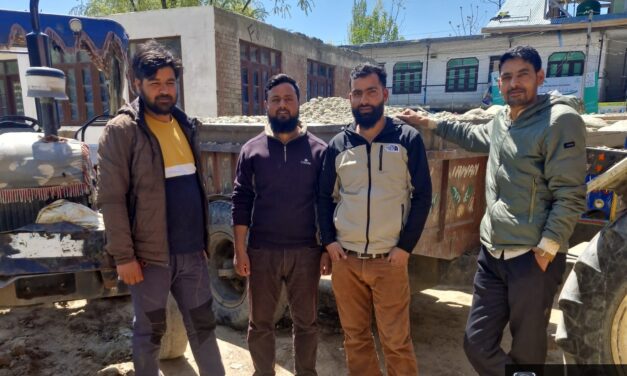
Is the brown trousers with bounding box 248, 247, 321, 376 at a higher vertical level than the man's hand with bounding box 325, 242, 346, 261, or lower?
lower

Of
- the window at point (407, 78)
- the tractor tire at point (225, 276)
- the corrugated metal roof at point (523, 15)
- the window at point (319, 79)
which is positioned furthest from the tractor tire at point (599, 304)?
the window at point (407, 78)

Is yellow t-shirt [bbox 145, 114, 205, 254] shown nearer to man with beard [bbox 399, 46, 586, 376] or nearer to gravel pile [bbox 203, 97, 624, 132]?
gravel pile [bbox 203, 97, 624, 132]

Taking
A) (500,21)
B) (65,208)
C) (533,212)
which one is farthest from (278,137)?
(500,21)

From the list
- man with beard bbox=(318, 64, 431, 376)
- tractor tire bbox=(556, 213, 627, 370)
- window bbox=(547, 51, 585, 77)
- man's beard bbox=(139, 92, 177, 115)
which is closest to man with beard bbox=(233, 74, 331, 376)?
man with beard bbox=(318, 64, 431, 376)

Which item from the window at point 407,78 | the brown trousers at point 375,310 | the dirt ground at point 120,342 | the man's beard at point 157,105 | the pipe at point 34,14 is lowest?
the dirt ground at point 120,342

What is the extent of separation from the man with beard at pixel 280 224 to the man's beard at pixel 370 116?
289mm

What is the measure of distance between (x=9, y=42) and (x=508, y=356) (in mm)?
4301

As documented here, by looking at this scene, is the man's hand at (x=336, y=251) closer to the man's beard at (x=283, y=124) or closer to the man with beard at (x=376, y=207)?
the man with beard at (x=376, y=207)

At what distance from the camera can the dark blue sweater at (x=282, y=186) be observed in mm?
2414

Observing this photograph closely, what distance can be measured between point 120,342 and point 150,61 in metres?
2.25

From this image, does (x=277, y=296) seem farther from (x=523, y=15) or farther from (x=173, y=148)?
(x=523, y=15)

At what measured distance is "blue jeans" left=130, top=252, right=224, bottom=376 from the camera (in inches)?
87.8

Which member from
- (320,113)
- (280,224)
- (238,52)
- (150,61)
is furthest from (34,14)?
(238,52)

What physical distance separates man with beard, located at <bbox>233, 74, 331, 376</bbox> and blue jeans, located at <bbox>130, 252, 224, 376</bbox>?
25 centimetres
